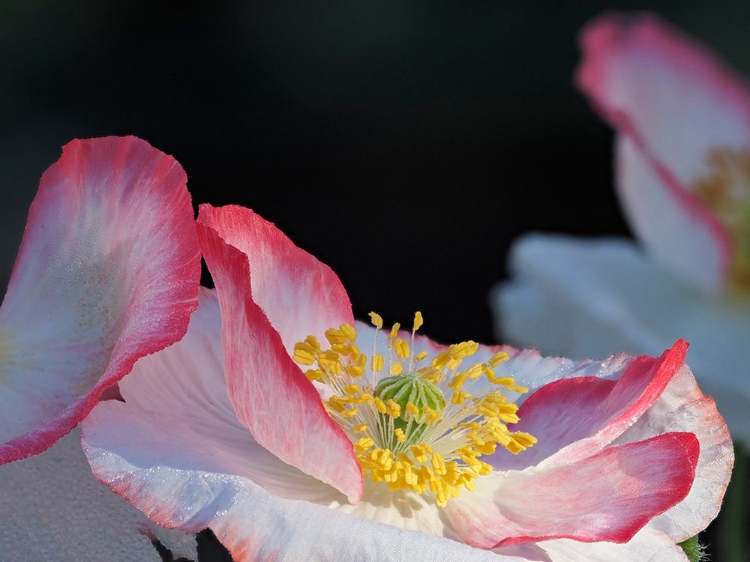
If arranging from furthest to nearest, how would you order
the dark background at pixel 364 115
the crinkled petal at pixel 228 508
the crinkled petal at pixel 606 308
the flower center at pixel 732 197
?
the dark background at pixel 364 115
the flower center at pixel 732 197
the crinkled petal at pixel 606 308
the crinkled petal at pixel 228 508

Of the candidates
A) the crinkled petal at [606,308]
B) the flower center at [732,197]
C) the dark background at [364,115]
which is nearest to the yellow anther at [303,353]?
the crinkled petal at [606,308]

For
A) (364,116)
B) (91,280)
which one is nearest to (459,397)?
(91,280)

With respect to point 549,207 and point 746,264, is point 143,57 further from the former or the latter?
point 746,264

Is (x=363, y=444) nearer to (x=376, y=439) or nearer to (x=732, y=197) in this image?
(x=376, y=439)

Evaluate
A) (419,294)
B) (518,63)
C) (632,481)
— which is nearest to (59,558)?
(632,481)

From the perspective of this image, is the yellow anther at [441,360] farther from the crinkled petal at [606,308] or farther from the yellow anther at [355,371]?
the crinkled petal at [606,308]
